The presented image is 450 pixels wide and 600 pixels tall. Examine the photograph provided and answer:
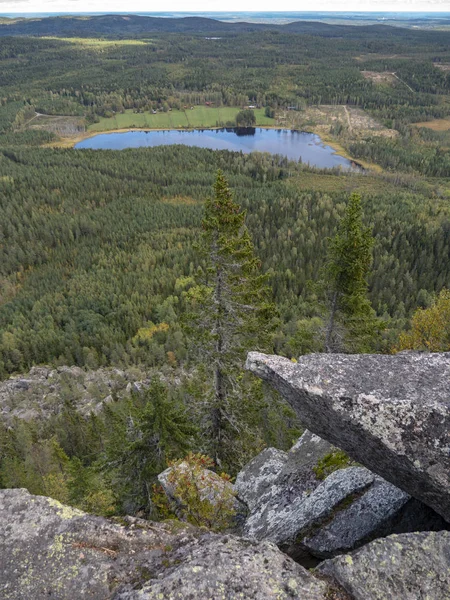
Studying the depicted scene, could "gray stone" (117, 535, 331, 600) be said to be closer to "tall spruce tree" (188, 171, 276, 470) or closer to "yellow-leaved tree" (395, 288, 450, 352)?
"tall spruce tree" (188, 171, 276, 470)

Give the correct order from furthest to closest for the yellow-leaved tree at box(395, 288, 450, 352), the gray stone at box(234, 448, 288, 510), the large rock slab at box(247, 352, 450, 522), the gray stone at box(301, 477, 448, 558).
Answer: the yellow-leaved tree at box(395, 288, 450, 352), the gray stone at box(234, 448, 288, 510), the gray stone at box(301, 477, 448, 558), the large rock slab at box(247, 352, 450, 522)

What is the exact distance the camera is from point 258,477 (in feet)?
56.2

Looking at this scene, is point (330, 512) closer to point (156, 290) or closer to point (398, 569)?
point (398, 569)

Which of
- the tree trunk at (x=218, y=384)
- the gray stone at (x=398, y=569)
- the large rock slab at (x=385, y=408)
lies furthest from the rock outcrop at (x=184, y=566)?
the tree trunk at (x=218, y=384)

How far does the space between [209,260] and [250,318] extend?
406cm

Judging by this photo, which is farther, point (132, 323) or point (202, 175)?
point (202, 175)

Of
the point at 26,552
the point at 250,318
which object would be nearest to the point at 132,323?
the point at 250,318

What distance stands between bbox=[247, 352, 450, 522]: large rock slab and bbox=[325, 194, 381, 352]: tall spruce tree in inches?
512

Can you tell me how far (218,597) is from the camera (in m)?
6.98

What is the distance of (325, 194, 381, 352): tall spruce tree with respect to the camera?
22175 mm

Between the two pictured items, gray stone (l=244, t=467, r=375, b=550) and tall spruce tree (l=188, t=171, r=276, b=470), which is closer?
gray stone (l=244, t=467, r=375, b=550)

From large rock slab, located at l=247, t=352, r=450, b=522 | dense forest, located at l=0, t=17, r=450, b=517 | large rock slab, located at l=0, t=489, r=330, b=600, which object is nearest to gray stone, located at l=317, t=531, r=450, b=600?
large rock slab, located at l=0, t=489, r=330, b=600

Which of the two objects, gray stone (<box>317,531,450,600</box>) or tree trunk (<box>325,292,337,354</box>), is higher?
gray stone (<box>317,531,450,600</box>)

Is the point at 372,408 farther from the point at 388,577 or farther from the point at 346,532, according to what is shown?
the point at 346,532
